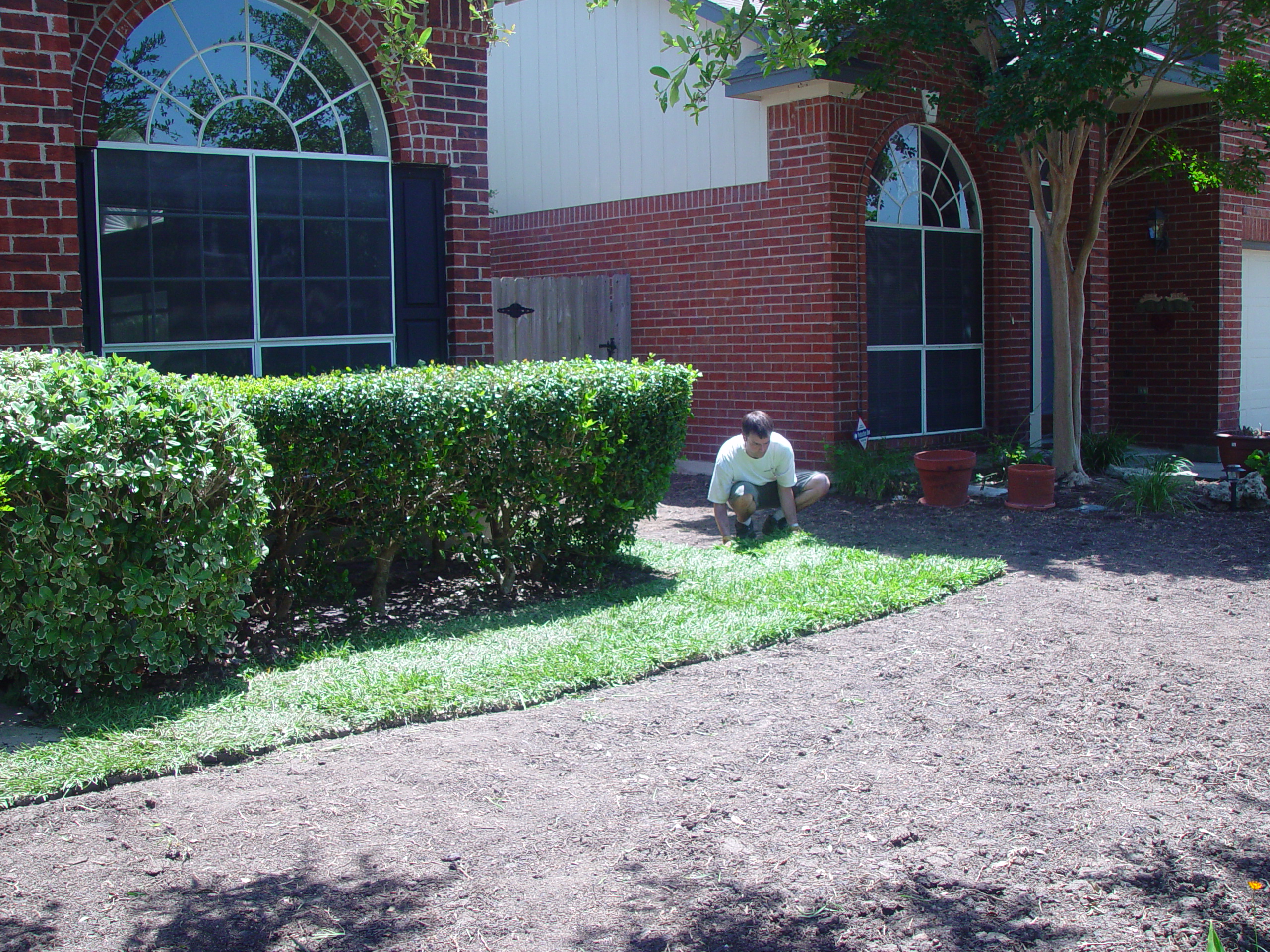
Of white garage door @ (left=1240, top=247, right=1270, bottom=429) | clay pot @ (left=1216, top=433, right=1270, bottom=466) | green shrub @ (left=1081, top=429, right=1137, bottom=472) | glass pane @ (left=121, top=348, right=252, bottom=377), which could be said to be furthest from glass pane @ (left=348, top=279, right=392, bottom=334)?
white garage door @ (left=1240, top=247, right=1270, bottom=429)

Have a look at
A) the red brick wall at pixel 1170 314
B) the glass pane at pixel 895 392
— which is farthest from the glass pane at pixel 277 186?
the red brick wall at pixel 1170 314

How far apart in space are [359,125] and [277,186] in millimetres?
772

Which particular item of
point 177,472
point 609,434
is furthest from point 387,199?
point 177,472

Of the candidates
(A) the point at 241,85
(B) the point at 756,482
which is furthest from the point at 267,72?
(B) the point at 756,482

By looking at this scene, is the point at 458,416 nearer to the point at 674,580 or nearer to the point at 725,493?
the point at 674,580

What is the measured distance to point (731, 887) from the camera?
11.1 ft

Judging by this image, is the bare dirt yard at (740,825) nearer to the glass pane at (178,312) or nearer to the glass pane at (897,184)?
the glass pane at (178,312)

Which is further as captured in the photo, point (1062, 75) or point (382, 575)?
point (1062, 75)

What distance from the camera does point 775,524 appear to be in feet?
29.8

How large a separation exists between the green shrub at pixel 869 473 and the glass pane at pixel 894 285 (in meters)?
1.26

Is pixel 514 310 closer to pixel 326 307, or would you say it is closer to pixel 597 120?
pixel 597 120

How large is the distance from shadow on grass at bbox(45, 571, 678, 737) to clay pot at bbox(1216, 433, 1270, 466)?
6.92 metres

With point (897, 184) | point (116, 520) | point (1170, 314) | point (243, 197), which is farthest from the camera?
point (1170, 314)

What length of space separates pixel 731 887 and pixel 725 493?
5422 millimetres
